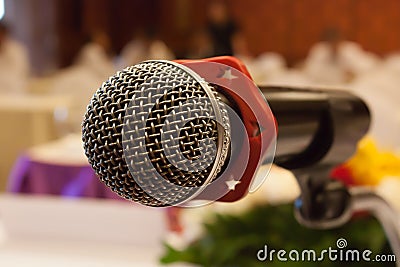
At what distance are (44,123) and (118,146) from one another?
4043 mm

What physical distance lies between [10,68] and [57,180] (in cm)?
361

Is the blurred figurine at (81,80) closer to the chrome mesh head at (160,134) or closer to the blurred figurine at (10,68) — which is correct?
the blurred figurine at (10,68)

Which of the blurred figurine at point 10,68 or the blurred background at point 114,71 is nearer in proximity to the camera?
the blurred background at point 114,71

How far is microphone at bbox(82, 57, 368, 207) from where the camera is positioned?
1.04 ft

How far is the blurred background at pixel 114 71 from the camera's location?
1.25 m

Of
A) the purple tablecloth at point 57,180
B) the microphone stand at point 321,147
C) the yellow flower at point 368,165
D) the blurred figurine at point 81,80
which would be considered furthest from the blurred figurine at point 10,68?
the microphone stand at point 321,147

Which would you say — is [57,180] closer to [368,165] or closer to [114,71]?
[368,165]

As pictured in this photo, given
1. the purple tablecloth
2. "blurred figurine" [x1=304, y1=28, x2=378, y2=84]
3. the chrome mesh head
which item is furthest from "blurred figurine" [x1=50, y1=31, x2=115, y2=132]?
the chrome mesh head

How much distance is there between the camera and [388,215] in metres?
0.47

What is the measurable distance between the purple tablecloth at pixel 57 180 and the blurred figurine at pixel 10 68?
2976mm

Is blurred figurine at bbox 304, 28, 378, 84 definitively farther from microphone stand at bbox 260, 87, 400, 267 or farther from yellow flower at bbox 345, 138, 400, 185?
microphone stand at bbox 260, 87, 400, 267

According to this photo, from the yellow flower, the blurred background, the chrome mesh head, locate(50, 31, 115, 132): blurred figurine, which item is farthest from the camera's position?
locate(50, 31, 115, 132): blurred figurine

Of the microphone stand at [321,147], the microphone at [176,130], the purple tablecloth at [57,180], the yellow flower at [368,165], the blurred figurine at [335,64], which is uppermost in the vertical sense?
the microphone at [176,130]

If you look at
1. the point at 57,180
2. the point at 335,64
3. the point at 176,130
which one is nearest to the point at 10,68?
the point at 335,64
